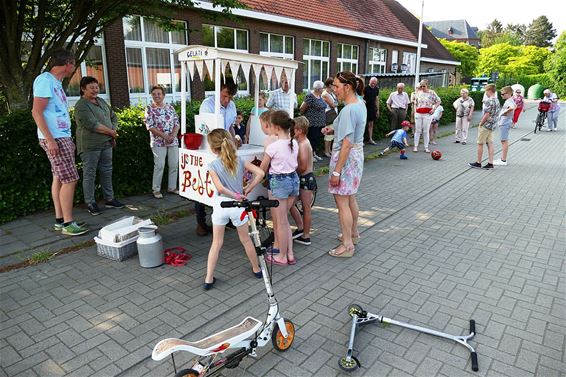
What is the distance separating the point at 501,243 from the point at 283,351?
373 centimetres

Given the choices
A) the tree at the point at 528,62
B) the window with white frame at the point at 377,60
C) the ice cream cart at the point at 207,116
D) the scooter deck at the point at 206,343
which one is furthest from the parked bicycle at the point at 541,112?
the tree at the point at 528,62

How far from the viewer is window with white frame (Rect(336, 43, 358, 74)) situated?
2324 cm

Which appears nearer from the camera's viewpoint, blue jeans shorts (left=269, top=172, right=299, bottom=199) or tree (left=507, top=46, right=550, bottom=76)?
blue jeans shorts (left=269, top=172, right=299, bottom=199)

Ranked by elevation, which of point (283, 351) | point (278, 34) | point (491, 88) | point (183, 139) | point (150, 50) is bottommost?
point (283, 351)

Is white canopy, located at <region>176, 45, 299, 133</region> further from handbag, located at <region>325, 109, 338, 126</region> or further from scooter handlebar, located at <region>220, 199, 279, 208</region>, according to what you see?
handbag, located at <region>325, 109, 338, 126</region>

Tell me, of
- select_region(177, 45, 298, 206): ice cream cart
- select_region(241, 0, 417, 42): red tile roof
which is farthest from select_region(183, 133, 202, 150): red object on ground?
select_region(241, 0, 417, 42): red tile roof

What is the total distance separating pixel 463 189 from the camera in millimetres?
8172

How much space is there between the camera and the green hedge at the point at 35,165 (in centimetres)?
565

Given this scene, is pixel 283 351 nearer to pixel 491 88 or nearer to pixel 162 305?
pixel 162 305

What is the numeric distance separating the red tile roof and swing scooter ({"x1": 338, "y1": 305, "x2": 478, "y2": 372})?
43.8 ft

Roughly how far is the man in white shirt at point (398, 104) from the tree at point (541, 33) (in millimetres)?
111553

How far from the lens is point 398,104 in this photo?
1366 centimetres

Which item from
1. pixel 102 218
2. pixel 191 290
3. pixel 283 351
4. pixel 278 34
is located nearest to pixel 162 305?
pixel 191 290

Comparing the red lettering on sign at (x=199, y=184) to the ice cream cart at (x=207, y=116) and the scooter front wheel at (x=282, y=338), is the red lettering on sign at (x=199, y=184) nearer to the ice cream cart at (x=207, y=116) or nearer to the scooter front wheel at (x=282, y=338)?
the ice cream cart at (x=207, y=116)
